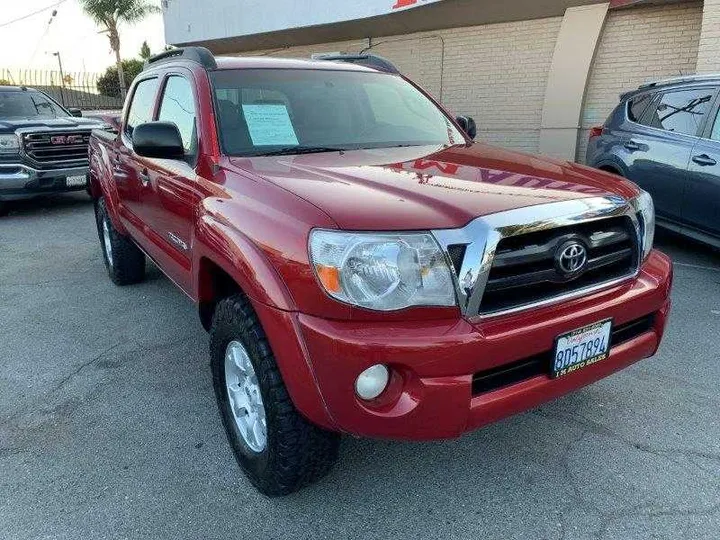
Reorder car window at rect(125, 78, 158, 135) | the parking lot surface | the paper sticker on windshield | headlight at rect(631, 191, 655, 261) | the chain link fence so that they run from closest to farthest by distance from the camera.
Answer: the parking lot surface, headlight at rect(631, 191, 655, 261), the paper sticker on windshield, car window at rect(125, 78, 158, 135), the chain link fence

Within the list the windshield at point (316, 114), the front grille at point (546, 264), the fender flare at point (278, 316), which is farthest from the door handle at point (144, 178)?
the front grille at point (546, 264)

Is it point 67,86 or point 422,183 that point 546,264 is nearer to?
point 422,183

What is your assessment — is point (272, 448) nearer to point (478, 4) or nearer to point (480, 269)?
point (480, 269)

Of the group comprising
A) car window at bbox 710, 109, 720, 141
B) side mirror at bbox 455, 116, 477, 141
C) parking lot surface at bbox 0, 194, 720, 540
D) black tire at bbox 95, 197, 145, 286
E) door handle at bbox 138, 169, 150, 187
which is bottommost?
parking lot surface at bbox 0, 194, 720, 540

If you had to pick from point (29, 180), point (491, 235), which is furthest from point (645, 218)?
point (29, 180)

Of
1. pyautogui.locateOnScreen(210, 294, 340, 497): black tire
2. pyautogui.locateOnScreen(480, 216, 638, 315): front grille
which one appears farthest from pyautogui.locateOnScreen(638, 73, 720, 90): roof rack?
pyautogui.locateOnScreen(210, 294, 340, 497): black tire

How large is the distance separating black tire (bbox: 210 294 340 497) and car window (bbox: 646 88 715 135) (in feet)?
15.6

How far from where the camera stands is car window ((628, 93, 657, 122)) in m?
6.04

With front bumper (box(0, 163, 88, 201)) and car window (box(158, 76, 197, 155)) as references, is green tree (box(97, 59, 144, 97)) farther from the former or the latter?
car window (box(158, 76, 197, 155))

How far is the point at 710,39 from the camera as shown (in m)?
7.47

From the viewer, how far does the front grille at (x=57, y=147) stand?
27.7ft

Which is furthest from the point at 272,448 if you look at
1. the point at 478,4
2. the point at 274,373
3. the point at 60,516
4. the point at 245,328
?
the point at 478,4

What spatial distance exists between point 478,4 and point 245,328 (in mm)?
9612

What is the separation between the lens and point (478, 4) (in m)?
10.2
